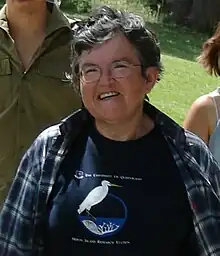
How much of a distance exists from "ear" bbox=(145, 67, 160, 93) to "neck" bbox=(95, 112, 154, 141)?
0.11m

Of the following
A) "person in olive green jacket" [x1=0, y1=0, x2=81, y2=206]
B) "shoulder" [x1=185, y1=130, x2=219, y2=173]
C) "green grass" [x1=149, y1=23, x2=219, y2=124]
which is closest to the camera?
"shoulder" [x1=185, y1=130, x2=219, y2=173]

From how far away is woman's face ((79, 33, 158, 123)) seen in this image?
273 centimetres

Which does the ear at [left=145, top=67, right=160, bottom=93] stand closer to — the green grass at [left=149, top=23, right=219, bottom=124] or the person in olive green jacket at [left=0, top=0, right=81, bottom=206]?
the person in olive green jacket at [left=0, top=0, right=81, bottom=206]

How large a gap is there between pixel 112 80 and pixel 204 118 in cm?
108

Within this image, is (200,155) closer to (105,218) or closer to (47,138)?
(105,218)

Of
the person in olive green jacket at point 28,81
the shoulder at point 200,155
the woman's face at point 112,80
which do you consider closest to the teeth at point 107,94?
the woman's face at point 112,80

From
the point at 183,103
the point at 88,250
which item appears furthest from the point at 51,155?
the point at 183,103

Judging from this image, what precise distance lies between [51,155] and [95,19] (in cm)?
52

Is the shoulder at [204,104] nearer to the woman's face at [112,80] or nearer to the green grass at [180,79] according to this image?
the woman's face at [112,80]

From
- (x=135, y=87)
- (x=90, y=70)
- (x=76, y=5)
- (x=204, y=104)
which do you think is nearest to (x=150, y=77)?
(x=135, y=87)

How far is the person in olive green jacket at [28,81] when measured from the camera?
3600 millimetres

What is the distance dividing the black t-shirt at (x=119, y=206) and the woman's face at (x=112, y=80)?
0.17 meters

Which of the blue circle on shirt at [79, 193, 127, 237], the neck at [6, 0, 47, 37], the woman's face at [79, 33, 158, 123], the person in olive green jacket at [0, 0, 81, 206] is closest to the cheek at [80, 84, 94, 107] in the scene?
the woman's face at [79, 33, 158, 123]

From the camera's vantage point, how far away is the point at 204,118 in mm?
3697
